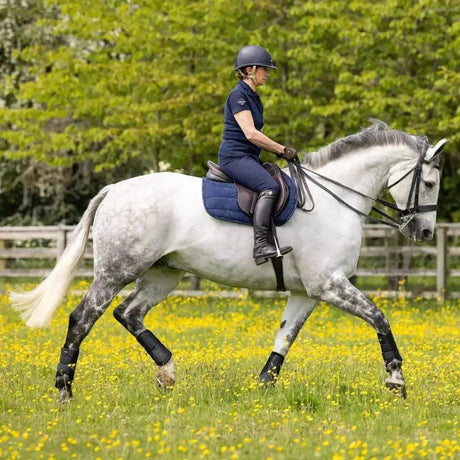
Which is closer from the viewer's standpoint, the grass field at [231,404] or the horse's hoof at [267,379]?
the grass field at [231,404]

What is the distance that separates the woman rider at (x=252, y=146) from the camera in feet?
29.3

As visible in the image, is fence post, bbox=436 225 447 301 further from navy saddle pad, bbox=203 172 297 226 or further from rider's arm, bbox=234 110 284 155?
rider's arm, bbox=234 110 284 155

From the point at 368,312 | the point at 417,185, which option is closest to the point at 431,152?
the point at 417,185

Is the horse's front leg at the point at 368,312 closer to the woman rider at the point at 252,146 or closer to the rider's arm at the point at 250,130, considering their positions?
the woman rider at the point at 252,146

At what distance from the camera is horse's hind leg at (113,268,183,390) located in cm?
947

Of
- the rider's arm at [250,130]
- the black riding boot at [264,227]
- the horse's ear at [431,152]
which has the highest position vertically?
the rider's arm at [250,130]

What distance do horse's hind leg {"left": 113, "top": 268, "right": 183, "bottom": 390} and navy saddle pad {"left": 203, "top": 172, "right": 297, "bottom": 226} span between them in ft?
3.50

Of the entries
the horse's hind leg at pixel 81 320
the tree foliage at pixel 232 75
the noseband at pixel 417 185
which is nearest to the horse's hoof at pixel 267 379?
the horse's hind leg at pixel 81 320

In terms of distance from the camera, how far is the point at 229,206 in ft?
29.8

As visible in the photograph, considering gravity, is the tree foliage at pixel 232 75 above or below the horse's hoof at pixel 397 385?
above

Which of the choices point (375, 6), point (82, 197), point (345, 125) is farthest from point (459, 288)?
point (82, 197)

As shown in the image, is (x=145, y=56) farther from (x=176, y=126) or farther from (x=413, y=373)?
(x=413, y=373)

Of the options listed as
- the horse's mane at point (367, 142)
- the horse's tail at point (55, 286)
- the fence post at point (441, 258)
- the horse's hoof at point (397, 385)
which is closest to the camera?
the horse's hoof at point (397, 385)

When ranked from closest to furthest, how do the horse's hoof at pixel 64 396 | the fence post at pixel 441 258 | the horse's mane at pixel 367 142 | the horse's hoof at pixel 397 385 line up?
the horse's hoof at pixel 64 396, the horse's hoof at pixel 397 385, the horse's mane at pixel 367 142, the fence post at pixel 441 258
